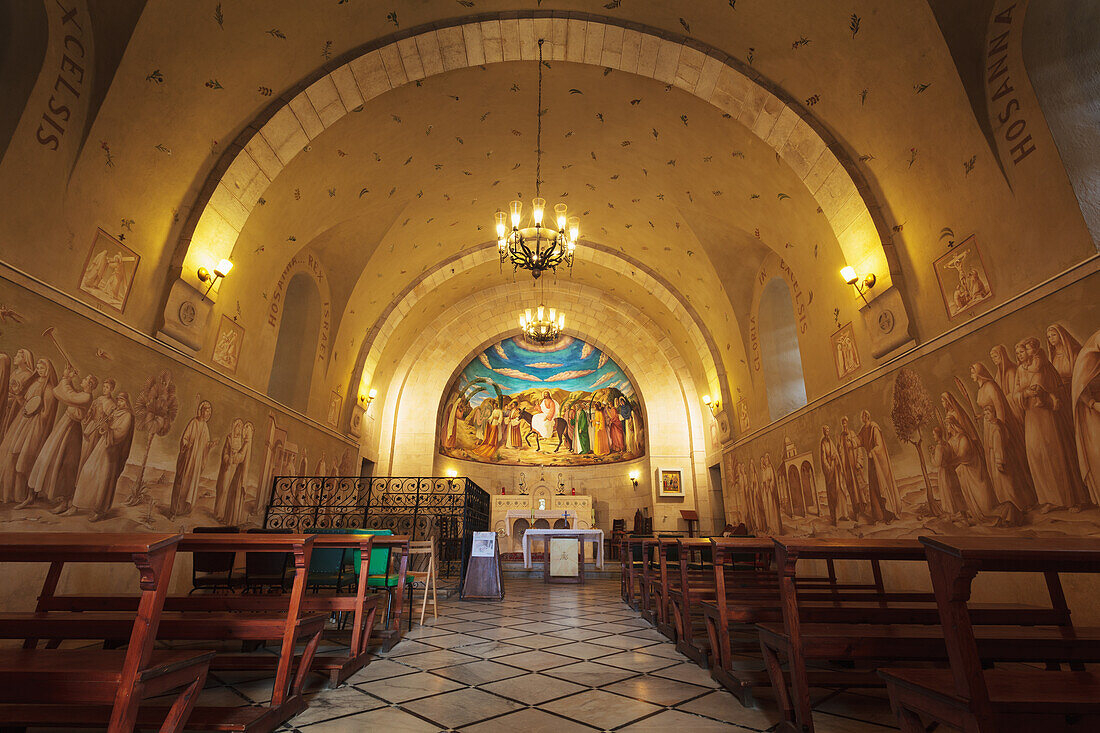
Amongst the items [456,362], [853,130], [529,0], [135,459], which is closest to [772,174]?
[853,130]

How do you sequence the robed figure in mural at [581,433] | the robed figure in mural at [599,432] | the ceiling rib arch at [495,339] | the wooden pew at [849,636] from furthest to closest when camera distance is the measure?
the robed figure in mural at [581,433] < the robed figure in mural at [599,432] < the ceiling rib arch at [495,339] < the wooden pew at [849,636]

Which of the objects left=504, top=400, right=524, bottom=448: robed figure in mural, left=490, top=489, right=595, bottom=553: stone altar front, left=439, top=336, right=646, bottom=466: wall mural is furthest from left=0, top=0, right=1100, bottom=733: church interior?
left=504, top=400, right=524, bottom=448: robed figure in mural

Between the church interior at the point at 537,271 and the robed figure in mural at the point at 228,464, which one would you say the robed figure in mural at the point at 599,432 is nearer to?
the church interior at the point at 537,271

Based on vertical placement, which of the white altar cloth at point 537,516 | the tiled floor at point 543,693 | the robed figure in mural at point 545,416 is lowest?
the tiled floor at point 543,693

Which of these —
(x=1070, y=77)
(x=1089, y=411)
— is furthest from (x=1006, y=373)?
(x=1070, y=77)

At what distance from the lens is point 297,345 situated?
9.17 meters

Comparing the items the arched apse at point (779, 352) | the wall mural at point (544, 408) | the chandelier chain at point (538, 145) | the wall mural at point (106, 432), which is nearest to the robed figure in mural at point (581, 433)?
the wall mural at point (544, 408)

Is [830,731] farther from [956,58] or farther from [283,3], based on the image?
[283,3]

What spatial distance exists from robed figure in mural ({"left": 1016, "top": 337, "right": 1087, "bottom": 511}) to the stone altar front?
11.1m

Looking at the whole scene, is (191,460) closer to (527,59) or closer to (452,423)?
(527,59)

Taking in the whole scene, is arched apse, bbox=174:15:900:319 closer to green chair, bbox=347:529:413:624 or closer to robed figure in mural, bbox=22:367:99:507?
robed figure in mural, bbox=22:367:99:507

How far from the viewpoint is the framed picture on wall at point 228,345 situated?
6.47 meters

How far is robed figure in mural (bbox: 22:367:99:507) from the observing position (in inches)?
162

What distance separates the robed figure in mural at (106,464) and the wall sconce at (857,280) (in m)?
7.72
